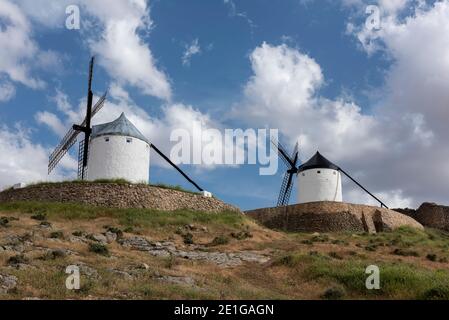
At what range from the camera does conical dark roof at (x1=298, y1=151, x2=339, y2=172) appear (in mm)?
43031

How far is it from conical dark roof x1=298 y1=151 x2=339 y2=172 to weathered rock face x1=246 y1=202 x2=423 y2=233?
483 cm

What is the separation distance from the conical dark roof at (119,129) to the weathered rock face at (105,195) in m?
4.10

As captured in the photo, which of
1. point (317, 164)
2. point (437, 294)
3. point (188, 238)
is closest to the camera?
point (437, 294)

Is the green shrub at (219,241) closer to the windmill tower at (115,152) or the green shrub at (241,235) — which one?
the green shrub at (241,235)

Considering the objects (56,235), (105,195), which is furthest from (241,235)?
(56,235)

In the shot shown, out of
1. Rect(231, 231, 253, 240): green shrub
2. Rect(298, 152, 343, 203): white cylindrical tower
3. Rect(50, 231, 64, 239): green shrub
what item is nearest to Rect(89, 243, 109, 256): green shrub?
Rect(50, 231, 64, 239): green shrub

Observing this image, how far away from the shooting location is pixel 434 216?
4847 cm

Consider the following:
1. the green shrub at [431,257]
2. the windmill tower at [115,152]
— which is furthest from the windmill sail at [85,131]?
the green shrub at [431,257]

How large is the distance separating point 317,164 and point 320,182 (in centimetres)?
161

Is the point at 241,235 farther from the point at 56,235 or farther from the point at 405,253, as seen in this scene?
the point at 56,235

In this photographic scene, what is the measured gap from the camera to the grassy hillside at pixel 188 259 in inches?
578

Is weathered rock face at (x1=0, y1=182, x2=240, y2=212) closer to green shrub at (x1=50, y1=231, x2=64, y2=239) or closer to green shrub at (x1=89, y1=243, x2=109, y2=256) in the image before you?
green shrub at (x1=50, y1=231, x2=64, y2=239)
